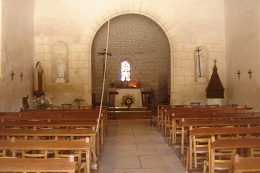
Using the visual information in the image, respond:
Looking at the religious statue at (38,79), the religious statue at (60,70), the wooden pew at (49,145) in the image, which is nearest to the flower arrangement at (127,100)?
the religious statue at (60,70)

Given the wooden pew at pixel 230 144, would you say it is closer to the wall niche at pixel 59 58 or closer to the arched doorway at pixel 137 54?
the wall niche at pixel 59 58

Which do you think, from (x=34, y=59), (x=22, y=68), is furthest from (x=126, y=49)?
(x=22, y=68)

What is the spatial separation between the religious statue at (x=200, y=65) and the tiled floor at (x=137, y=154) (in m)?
4.32

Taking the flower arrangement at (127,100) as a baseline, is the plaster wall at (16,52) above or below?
above

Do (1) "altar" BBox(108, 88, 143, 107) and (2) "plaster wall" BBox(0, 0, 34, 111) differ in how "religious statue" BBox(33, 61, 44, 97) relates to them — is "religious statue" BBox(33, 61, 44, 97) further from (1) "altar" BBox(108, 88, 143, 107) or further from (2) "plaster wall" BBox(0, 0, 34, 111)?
(1) "altar" BBox(108, 88, 143, 107)

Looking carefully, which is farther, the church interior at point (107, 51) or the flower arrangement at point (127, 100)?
the flower arrangement at point (127, 100)

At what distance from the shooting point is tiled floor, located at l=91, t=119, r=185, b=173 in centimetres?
489

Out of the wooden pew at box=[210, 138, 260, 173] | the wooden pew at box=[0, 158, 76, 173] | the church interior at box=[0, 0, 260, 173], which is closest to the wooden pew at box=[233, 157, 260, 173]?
the wooden pew at box=[210, 138, 260, 173]

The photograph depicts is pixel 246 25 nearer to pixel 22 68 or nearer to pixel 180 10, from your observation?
pixel 180 10

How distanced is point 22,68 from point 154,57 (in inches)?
301

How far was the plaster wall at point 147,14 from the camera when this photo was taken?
11.8m

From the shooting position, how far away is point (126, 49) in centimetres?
1619

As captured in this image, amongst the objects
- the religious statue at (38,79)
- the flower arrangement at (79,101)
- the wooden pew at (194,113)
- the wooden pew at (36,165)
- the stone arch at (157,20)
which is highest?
the stone arch at (157,20)

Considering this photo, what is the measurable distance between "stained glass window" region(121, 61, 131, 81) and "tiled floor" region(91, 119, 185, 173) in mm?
7845
